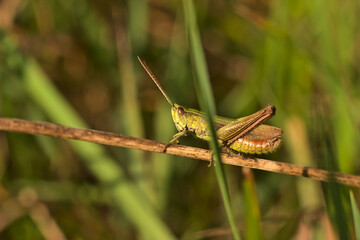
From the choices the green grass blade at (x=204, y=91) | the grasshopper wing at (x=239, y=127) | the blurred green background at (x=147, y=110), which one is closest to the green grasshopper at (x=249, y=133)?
the grasshopper wing at (x=239, y=127)

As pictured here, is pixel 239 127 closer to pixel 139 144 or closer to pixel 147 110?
pixel 139 144

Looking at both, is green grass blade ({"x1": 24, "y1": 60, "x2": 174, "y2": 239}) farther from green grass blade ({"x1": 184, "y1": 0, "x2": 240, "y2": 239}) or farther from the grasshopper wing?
green grass blade ({"x1": 184, "y1": 0, "x2": 240, "y2": 239})

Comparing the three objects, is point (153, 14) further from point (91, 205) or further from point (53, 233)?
point (53, 233)

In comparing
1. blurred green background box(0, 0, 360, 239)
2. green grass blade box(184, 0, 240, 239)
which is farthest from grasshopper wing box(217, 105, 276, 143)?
green grass blade box(184, 0, 240, 239)

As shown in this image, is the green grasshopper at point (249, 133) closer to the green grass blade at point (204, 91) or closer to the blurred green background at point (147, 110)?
the blurred green background at point (147, 110)

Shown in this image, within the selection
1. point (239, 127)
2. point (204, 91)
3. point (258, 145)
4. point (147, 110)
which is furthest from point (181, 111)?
point (147, 110)

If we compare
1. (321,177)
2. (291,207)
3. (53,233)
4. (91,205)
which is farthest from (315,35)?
(53,233)

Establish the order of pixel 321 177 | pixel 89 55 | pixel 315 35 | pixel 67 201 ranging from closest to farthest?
pixel 321 177, pixel 67 201, pixel 315 35, pixel 89 55

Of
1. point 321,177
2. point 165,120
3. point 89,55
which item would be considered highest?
point 89,55
